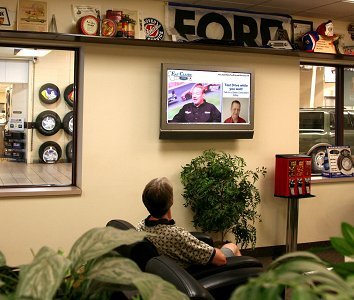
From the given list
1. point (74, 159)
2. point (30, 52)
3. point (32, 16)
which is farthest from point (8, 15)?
point (74, 159)

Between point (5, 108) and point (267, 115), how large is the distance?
107 inches

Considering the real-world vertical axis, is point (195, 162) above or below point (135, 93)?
below

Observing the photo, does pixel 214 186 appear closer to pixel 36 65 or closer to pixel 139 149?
pixel 139 149

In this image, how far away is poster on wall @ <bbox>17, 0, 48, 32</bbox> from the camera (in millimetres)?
4147

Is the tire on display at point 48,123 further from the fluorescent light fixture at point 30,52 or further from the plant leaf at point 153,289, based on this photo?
the plant leaf at point 153,289

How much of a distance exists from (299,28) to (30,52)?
2921 millimetres

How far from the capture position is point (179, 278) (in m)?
1.67

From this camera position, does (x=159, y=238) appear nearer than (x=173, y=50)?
Yes

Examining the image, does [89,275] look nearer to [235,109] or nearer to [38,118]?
[38,118]

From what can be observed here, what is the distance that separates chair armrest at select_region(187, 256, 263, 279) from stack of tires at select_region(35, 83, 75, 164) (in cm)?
235

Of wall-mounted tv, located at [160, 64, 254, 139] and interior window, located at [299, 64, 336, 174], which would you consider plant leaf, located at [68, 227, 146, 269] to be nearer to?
wall-mounted tv, located at [160, 64, 254, 139]

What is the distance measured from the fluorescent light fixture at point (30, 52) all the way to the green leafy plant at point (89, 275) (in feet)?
12.5

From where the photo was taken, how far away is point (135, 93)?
4.62 metres

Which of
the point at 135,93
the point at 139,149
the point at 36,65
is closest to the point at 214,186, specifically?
the point at 139,149
